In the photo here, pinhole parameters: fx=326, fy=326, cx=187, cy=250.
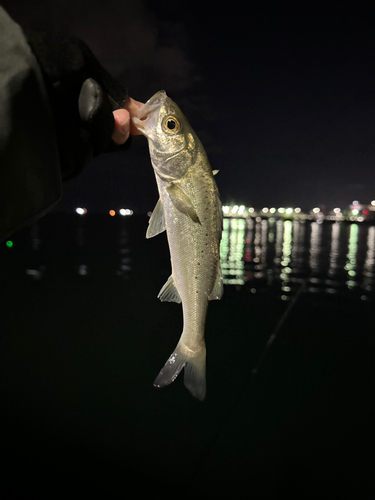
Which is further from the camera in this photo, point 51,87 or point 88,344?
point 88,344

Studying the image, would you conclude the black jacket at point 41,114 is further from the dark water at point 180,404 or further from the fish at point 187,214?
the dark water at point 180,404

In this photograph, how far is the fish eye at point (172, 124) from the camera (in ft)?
9.58

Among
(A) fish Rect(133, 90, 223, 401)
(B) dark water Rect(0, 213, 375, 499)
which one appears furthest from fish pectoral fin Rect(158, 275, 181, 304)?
(B) dark water Rect(0, 213, 375, 499)

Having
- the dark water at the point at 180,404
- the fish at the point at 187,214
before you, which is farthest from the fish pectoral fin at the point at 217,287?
the dark water at the point at 180,404

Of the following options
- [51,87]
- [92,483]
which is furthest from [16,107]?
[92,483]

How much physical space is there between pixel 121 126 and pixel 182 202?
2.54 feet

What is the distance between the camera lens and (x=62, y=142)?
7.52 ft

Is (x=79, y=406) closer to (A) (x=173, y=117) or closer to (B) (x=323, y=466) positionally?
(B) (x=323, y=466)

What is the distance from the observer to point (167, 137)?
2.95m

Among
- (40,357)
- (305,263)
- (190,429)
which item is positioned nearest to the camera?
(190,429)

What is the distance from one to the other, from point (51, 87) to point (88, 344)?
1151 centimetres

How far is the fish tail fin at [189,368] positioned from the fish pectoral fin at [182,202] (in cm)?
123

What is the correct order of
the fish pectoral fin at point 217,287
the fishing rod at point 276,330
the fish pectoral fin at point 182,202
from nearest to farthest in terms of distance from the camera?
the fish pectoral fin at point 182,202, the fish pectoral fin at point 217,287, the fishing rod at point 276,330

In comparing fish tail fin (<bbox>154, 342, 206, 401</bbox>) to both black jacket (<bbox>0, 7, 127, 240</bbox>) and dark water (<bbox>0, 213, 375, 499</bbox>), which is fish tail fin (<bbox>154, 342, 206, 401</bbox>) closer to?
black jacket (<bbox>0, 7, 127, 240</bbox>)
